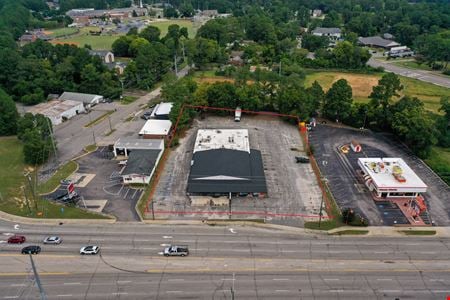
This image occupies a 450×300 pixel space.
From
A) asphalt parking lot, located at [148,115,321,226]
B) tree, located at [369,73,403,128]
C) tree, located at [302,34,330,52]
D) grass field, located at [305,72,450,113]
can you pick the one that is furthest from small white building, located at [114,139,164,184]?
tree, located at [302,34,330,52]

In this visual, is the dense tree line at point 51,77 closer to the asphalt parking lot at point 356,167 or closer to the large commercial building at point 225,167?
the large commercial building at point 225,167

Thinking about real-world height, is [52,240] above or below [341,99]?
below

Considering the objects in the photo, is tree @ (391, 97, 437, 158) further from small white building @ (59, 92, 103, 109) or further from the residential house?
the residential house

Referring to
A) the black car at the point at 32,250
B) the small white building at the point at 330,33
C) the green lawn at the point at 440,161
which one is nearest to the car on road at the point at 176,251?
the black car at the point at 32,250

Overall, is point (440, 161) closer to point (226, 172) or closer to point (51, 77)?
point (226, 172)

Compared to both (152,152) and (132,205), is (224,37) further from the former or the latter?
(132,205)

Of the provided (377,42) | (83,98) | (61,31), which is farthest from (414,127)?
(61,31)

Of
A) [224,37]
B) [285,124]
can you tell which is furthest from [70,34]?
[285,124]
